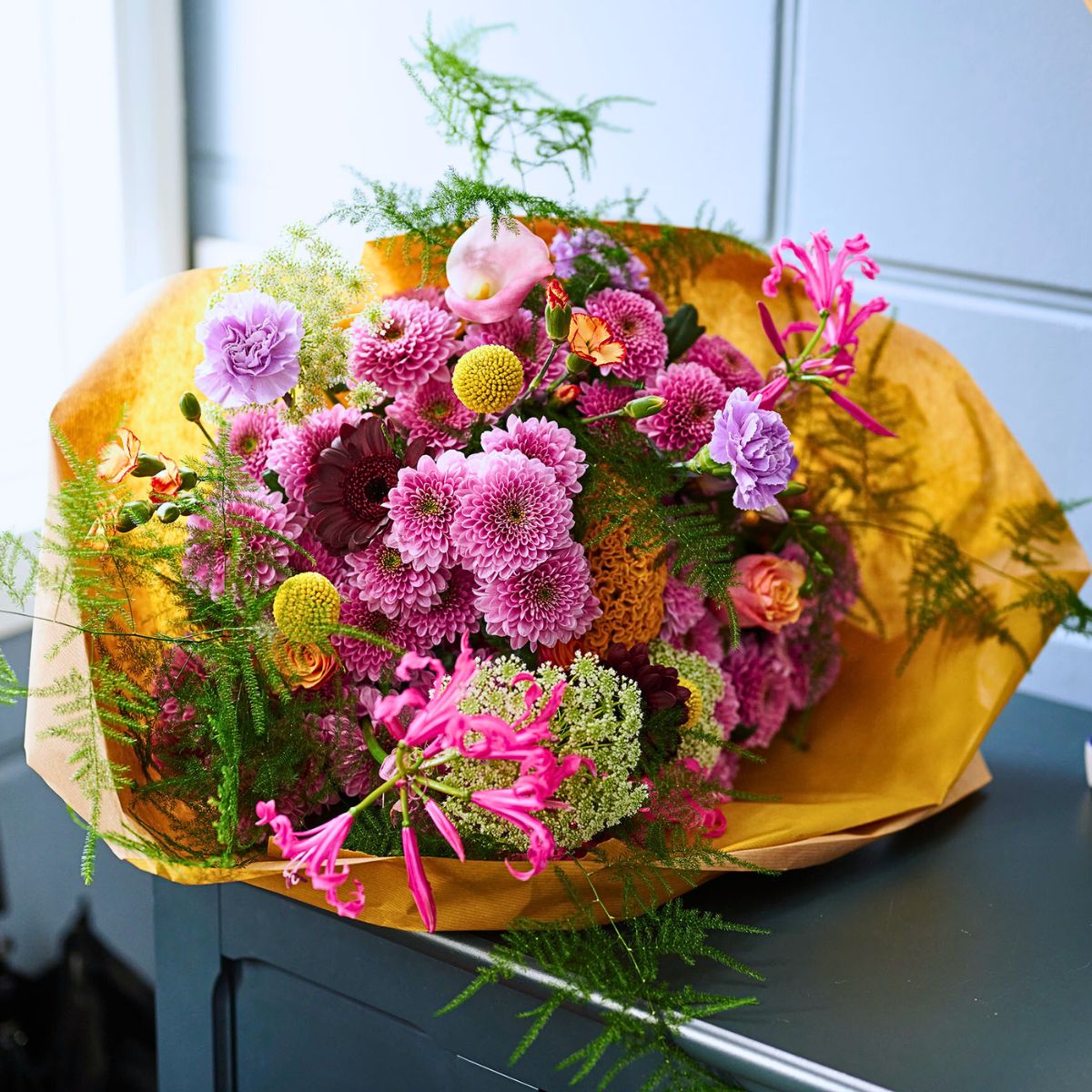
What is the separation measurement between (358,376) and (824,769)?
433mm

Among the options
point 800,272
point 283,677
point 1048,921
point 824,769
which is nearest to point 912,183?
point 800,272

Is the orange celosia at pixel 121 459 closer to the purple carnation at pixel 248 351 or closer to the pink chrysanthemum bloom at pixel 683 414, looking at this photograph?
the purple carnation at pixel 248 351

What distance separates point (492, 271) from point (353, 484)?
0.50ft

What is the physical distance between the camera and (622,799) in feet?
2.22

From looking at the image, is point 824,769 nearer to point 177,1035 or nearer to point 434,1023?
point 434,1023

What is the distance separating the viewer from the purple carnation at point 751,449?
661 mm

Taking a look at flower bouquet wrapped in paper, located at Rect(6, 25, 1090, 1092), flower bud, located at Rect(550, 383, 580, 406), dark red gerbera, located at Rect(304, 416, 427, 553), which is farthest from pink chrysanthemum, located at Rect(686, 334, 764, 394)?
dark red gerbera, located at Rect(304, 416, 427, 553)

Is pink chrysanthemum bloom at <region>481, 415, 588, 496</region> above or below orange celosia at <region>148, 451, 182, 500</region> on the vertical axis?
above

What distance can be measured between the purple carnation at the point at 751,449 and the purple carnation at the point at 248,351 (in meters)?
0.23

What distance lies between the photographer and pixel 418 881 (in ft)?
1.92

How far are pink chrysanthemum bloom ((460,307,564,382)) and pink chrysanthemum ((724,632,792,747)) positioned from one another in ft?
0.76

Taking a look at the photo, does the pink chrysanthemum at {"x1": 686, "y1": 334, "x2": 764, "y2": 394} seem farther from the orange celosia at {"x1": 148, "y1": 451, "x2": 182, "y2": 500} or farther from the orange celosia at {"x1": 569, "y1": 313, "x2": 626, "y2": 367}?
the orange celosia at {"x1": 148, "y1": 451, "x2": 182, "y2": 500}

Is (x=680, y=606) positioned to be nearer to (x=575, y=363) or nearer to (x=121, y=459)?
(x=575, y=363)

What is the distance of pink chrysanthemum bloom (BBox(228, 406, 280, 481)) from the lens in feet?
2.44
